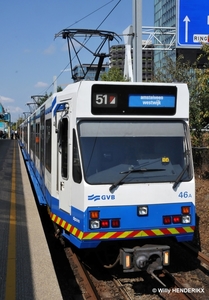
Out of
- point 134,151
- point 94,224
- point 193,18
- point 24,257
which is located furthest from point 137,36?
point 24,257

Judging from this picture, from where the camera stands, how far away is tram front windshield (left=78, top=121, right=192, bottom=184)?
246 inches

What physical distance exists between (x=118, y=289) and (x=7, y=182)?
941cm

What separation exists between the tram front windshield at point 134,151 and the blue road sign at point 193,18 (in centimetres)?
1175

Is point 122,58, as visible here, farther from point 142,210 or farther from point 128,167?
point 142,210

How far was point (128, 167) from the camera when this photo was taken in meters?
6.32

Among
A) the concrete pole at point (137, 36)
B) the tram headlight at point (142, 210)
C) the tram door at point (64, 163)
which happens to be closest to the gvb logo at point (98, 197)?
the tram headlight at point (142, 210)

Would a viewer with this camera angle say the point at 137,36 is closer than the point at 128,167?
No

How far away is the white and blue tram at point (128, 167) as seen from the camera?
20.1 ft

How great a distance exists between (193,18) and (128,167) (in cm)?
1282

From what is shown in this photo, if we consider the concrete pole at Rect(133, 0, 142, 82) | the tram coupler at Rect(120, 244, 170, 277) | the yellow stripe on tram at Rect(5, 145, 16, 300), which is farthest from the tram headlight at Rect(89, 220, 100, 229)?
the concrete pole at Rect(133, 0, 142, 82)

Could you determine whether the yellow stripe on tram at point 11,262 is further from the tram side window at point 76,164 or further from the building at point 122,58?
the building at point 122,58

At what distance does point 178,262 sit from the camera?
8031mm

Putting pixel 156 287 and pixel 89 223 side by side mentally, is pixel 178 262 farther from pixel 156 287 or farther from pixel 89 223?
pixel 89 223

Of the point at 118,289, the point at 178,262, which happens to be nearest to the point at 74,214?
the point at 118,289
